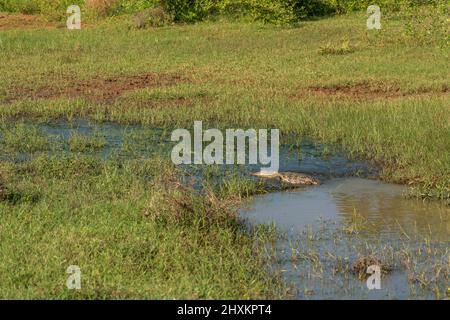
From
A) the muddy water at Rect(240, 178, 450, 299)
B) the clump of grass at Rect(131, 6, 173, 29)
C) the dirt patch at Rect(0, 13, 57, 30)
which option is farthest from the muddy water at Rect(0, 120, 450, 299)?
the dirt patch at Rect(0, 13, 57, 30)

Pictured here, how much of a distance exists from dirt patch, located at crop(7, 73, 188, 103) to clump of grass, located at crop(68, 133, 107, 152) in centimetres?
257

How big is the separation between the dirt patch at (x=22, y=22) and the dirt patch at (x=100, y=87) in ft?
23.1

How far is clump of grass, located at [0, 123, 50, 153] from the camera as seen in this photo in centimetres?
980

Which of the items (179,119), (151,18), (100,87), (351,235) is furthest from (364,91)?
(151,18)

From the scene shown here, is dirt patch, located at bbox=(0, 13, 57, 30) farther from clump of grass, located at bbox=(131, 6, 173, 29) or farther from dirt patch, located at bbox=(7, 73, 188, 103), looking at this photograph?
dirt patch, located at bbox=(7, 73, 188, 103)

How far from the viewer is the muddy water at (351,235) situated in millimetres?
6047

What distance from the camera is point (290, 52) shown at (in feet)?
55.0

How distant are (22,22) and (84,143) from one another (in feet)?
40.9

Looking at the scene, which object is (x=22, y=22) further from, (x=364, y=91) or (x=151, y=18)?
(x=364, y=91)

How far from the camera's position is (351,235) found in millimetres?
7215

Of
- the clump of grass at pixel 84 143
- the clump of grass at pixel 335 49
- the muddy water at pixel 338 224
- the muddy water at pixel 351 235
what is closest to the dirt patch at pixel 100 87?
the muddy water at pixel 338 224

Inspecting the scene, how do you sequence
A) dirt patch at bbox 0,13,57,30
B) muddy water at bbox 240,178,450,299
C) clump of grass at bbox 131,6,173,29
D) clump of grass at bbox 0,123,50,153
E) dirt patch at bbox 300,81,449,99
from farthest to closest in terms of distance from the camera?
dirt patch at bbox 0,13,57,30, clump of grass at bbox 131,6,173,29, dirt patch at bbox 300,81,449,99, clump of grass at bbox 0,123,50,153, muddy water at bbox 240,178,450,299

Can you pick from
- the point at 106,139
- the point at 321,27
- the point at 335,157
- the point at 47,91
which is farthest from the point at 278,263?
the point at 321,27

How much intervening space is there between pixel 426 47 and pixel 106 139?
843 centimetres
